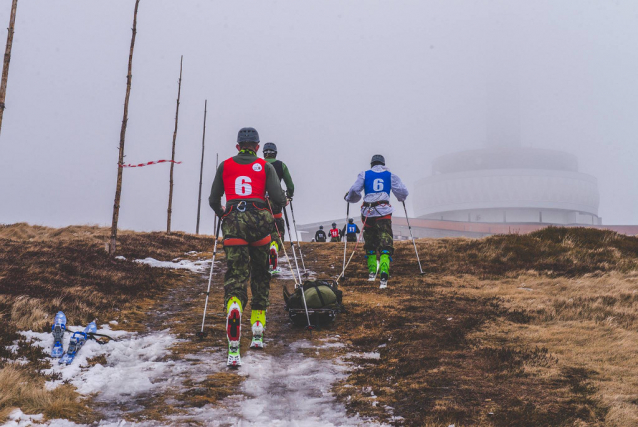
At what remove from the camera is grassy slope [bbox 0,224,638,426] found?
536 cm

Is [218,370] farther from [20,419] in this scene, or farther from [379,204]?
[379,204]

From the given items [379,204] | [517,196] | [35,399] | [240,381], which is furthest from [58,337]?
[517,196]

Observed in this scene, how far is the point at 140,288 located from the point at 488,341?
836 cm

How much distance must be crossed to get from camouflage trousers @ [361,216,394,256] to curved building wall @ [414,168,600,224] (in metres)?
150

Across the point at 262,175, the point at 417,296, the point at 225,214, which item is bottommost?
the point at 417,296

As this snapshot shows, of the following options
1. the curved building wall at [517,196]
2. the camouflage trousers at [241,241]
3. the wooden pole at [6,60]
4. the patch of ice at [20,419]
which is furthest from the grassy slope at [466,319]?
the curved building wall at [517,196]

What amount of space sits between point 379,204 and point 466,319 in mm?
4495

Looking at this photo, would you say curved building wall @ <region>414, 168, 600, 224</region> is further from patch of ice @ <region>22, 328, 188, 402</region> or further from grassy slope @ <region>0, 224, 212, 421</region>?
patch of ice @ <region>22, 328, 188, 402</region>

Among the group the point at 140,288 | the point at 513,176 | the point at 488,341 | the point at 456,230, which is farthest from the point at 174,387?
the point at 513,176

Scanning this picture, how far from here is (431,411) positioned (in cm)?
522

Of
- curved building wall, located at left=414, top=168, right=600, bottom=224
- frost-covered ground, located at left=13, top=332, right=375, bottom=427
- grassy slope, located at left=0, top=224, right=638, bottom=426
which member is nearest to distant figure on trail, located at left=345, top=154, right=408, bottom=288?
grassy slope, located at left=0, top=224, right=638, bottom=426

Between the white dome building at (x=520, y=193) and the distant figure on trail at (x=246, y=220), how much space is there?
6008 inches

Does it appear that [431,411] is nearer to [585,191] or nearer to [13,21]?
[13,21]

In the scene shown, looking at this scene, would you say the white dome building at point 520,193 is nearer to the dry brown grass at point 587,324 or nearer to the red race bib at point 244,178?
the dry brown grass at point 587,324
